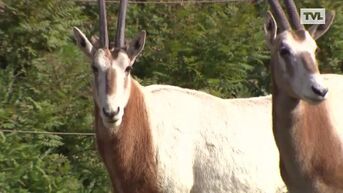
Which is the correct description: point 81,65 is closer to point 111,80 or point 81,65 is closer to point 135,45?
point 135,45

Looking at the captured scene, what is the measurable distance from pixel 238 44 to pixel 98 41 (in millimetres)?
3344

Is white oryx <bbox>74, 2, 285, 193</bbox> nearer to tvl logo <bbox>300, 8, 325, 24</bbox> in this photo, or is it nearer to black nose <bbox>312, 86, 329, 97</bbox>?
tvl logo <bbox>300, 8, 325, 24</bbox>

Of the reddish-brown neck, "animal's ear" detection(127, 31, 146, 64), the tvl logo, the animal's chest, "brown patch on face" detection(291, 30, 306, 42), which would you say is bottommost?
the animal's chest

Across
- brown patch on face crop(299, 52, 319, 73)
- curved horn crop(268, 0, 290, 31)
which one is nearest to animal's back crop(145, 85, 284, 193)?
curved horn crop(268, 0, 290, 31)

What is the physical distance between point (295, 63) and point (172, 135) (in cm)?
179

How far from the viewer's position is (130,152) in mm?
8805

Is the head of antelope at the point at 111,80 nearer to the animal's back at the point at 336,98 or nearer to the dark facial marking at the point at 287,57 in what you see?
the dark facial marking at the point at 287,57

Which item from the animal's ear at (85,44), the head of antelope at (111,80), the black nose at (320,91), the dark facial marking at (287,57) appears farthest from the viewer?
the animal's ear at (85,44)

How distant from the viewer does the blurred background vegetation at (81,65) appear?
427 inches

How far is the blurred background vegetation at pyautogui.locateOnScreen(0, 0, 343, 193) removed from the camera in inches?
427

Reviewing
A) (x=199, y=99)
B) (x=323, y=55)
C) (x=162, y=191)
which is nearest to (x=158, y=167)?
(x=162, y=191)

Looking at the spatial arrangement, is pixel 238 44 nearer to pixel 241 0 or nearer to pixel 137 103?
pixel 241 0

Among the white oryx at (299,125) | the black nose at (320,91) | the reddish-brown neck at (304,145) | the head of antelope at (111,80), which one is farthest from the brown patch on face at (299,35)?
the head of antelope at (111,80)

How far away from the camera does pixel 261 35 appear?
12.3 metres
